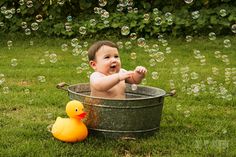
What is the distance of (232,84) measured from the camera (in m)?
5.36

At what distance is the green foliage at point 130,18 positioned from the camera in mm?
8211

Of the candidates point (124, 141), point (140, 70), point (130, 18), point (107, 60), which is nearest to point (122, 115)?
point (124, 141)

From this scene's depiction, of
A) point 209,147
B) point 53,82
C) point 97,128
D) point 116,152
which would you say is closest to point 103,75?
point 97,128

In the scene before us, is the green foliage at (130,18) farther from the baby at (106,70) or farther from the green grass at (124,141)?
the baby at (106,70)

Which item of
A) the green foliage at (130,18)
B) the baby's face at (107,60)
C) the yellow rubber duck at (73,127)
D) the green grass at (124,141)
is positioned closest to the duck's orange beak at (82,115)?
the yellow rubber duck at (73,127)

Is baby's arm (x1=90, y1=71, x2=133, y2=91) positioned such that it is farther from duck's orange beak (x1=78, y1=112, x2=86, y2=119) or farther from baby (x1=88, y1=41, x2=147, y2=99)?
duck's orange beak (x1=78, y1=112, x2=86, y2=119)

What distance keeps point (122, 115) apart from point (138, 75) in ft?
1.23

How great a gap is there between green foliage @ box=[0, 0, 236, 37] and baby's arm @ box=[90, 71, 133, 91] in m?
4.35

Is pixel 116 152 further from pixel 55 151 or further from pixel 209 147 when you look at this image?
pixel 209 147

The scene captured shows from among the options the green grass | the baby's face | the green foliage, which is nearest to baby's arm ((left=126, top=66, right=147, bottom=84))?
the baby's face

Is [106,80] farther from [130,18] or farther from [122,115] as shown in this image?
[130,18]

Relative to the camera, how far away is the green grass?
134 inches

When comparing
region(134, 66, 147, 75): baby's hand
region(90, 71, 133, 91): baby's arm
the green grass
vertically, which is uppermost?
region(134, 66, 147, 75): baby's hand

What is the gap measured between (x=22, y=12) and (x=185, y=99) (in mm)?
4919
